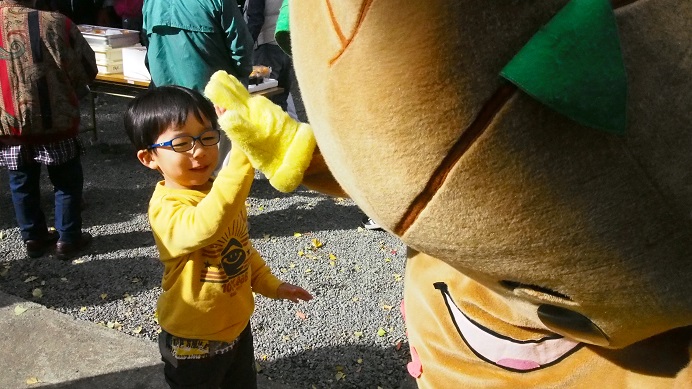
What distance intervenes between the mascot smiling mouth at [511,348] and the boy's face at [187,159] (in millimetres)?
961

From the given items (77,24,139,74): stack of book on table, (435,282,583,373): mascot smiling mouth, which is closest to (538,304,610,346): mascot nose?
(435,282,583,373): mascot smiling mouth

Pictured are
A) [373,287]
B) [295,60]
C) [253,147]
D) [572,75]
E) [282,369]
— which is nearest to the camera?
[572,75]

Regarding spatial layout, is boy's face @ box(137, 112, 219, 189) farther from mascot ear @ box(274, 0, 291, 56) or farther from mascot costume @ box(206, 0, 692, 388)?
mascot costume @ box(206, 0, 692, 388)

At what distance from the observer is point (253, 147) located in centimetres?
135

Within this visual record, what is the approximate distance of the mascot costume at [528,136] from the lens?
0.82 m

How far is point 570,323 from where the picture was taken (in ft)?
3.69

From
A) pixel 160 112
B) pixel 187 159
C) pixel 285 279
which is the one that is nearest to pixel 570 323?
pixel 187 159

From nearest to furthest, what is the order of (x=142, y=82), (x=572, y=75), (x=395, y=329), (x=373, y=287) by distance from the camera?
(x=572, y=75) < (x=395, y=329) < (x=373, y=287) < (x=142, y=82)

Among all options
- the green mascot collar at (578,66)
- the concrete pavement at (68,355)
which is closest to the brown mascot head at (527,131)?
the green mascot collar at (578,66)

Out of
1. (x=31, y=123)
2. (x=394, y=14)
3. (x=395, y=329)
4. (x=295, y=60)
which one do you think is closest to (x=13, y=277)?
(x=31, y=123)

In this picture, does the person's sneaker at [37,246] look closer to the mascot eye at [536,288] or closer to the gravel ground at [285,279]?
the gravel ground at [285,279]

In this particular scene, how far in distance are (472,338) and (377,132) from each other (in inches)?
29.5

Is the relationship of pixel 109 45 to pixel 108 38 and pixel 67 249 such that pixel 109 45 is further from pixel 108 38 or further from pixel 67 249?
pixel 67 249

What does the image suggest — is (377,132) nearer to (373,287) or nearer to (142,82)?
(373,287)
